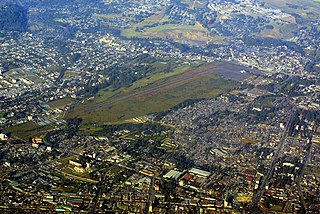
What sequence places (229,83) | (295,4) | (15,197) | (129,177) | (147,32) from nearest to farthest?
(15,197)
(129,177)
(229,83)
(147,32)
(295,4)

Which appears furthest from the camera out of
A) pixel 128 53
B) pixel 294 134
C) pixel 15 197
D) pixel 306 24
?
pixel 306 24

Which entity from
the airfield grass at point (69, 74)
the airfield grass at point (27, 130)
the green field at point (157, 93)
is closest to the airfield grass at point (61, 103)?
the green field at point (157, 93)

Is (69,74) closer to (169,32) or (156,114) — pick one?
(156,114)

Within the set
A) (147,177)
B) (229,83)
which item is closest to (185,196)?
(147,177)

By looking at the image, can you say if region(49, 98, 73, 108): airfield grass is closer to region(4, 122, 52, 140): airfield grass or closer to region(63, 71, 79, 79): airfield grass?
region(4, 122, 52, 140): airfield grass

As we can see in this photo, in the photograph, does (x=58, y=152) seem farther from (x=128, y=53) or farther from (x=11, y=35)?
(x=11, y=35)

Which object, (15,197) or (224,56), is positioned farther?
(224,56)

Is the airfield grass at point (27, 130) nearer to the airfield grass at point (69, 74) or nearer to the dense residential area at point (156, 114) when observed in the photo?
the dense residential area at point (156, 114)

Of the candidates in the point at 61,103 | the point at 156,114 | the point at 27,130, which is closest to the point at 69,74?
the point at 61,103
